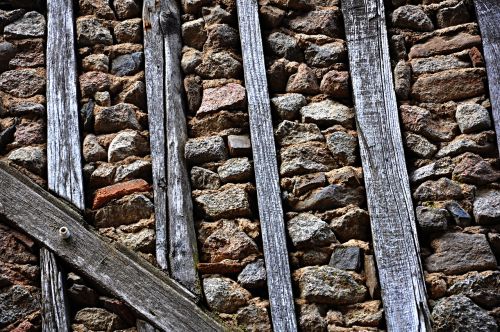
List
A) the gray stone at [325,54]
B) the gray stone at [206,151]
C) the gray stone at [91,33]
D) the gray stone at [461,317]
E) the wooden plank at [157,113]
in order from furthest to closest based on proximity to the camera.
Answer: the gray stone at [91,33] < the gray stone at [325,54] < the gray stone at [206,151] < the wooden plank at [157,113] < the gray stone at [461,317]

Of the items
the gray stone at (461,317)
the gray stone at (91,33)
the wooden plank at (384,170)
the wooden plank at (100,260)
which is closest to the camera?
the gray stone at (461,317)

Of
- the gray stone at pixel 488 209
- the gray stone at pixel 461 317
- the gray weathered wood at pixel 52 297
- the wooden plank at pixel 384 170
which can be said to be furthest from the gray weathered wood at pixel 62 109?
the gray stone at pixel 488 209

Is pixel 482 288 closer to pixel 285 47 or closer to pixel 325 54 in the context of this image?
pixel 325 54

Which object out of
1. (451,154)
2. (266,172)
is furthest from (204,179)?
(451,154)

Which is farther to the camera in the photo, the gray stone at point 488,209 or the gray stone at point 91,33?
the gray stone at point 91,33

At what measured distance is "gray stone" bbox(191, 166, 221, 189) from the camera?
3.47 m

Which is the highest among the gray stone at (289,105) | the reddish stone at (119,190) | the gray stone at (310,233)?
the gray stone at (289,105)

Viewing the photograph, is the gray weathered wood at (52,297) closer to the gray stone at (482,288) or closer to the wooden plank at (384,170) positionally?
the wooden plank at (384,170)

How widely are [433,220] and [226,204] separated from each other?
872mm

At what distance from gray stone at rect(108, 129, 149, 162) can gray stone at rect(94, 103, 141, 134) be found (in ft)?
0.15

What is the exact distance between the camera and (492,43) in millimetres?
3508

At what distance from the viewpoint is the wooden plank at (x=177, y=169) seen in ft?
11.0

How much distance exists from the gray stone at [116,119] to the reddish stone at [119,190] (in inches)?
10.6

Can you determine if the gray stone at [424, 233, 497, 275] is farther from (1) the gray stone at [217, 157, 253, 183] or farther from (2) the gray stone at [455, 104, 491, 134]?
(1) the gray stone at [217, 157, 253, 183]
